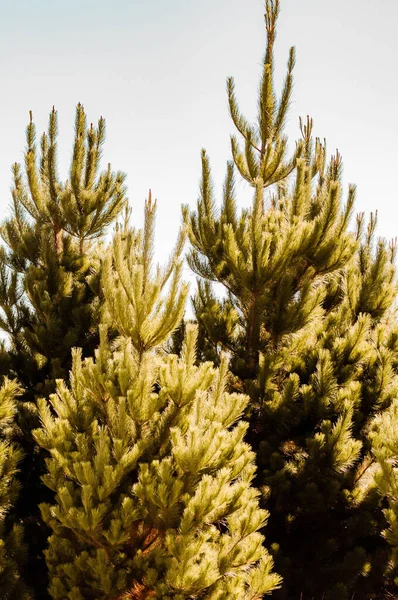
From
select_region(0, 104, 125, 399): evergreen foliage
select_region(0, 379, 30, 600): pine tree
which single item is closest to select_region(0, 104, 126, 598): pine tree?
select_region(0, 104, 125, 399): evergreen foliage

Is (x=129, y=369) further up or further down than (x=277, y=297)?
further down

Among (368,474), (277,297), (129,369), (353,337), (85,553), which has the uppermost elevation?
(277,297)

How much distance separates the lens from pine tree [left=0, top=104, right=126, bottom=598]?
5238mm

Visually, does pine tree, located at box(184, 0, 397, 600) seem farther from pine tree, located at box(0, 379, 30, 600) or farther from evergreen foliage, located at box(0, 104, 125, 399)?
pine tree, located at box(0, 379, 30, 600)

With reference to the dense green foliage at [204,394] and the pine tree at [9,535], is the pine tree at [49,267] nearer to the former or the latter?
the dense green foliage at [204,394]

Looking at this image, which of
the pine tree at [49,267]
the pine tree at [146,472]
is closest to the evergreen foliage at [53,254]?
the pine tree at [49,267]

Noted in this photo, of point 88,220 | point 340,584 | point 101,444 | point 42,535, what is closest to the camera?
point 101,444

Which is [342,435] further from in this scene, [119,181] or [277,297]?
[119,181]

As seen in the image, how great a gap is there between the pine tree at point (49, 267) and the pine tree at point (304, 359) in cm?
129

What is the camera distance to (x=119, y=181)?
6.24 meters

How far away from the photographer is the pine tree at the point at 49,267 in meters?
5.24

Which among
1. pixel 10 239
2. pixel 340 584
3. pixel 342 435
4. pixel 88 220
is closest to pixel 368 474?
pixel 342 435

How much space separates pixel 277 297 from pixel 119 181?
2.59m

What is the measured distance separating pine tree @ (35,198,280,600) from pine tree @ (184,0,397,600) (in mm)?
1099
